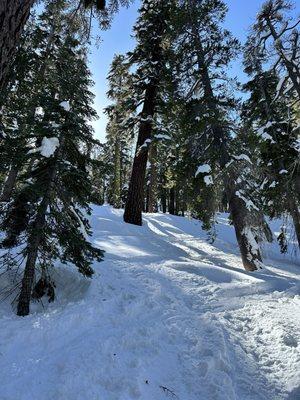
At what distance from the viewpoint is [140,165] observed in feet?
49.7

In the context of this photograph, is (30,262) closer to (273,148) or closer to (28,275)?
(28,275)

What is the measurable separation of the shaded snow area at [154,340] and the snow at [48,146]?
7.96ft

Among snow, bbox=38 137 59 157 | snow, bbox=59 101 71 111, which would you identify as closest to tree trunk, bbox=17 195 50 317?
snow, bbox=38 137 59 157

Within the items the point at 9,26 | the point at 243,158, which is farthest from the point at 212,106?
the point at 9,26

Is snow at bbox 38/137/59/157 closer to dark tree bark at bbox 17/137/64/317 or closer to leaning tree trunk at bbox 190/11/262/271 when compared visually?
dark tree bark at bbox 17/137/64/317

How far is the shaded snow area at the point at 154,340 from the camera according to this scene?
3926mm

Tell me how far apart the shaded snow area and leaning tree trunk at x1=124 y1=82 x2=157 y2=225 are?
684cm

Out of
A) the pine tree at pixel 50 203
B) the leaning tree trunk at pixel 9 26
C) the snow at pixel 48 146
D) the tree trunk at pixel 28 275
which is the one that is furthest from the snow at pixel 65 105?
the leaning tree trunk at pixel 9 26

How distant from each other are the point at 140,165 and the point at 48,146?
31.1 feet

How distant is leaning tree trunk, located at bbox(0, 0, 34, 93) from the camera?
2758mm

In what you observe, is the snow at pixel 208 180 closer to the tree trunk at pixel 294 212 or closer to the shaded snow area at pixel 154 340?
the tree trunk at pixel 294 212

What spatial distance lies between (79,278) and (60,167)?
223 centimetres

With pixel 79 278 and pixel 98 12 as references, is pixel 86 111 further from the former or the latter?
pixel 79 278

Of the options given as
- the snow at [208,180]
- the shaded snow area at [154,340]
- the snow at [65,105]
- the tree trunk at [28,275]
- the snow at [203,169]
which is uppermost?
the snow at [65,105]
